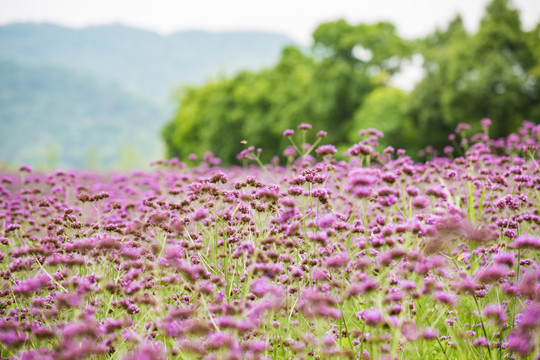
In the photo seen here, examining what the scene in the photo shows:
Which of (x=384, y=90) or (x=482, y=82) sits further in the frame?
(x=384, y=90)

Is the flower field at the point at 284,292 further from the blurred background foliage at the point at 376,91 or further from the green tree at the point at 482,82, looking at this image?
the green tree at the point at 482,82

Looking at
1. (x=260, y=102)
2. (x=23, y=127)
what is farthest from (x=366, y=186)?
(x=23, y=127)

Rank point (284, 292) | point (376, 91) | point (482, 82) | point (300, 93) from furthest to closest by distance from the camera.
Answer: point (300, 93), point (376, 91), point (482, 82), point (284, 292)

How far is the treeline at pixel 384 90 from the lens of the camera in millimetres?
24109

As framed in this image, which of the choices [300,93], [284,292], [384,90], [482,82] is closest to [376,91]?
[384,90]

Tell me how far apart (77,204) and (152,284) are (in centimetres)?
377

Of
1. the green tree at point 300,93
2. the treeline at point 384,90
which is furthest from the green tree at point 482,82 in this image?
the green tree at point 300,93

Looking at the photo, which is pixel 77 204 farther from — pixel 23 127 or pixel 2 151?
pixel 23 127

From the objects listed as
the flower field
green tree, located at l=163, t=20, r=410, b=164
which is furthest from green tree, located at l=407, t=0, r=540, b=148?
the flower field

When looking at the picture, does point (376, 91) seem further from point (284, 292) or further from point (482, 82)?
point (284, 292)

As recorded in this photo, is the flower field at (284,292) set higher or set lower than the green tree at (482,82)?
lower

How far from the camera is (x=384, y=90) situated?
30703 mm

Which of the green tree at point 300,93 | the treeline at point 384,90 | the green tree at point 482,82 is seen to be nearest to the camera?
the green tree at point 482,82

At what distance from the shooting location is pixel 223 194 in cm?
436
